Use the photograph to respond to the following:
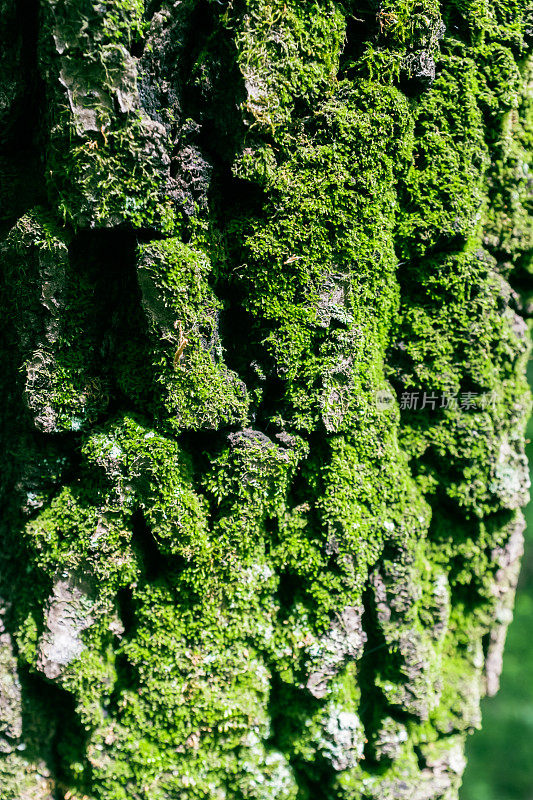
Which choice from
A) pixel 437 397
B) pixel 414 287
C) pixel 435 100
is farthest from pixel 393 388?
pixel 435 100

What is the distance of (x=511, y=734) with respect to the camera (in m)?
7.81

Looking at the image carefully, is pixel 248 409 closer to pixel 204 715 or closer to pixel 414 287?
pixel 414 287

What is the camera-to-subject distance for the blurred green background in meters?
7.68

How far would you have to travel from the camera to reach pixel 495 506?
1994 mm

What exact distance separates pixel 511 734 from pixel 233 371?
895 cm

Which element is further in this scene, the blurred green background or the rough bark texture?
the blurred green background

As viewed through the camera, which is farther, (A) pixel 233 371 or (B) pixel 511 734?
(B) pixel 511 734

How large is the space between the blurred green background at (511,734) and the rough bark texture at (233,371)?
23.8ft

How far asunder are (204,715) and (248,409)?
0.99 meters

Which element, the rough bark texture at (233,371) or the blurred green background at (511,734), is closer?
the rough bark texture at (233,371)

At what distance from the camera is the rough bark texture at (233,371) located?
144 centimetres

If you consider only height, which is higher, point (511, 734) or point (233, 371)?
point (233, 371)

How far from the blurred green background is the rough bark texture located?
725 centimetres

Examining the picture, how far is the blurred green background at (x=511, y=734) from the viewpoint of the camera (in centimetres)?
768
